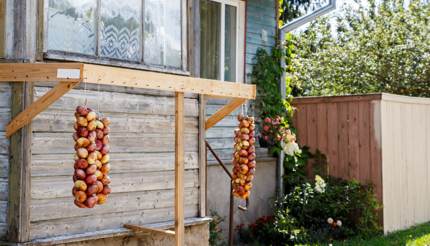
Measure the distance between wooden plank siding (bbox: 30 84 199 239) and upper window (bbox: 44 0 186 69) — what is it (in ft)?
1.09

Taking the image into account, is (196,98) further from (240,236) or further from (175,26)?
(240,236)

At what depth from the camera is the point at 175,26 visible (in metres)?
5.88

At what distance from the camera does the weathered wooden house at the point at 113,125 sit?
470cm

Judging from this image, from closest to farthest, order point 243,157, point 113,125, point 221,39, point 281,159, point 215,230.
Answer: point 113,125, point 243,157, point 215,230, point 221,39, point 281,159

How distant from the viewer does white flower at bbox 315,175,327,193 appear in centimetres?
888

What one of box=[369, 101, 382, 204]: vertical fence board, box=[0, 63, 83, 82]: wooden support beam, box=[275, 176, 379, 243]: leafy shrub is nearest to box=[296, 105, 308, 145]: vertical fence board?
box=[275, 176, 379, 243]: leafy shrub

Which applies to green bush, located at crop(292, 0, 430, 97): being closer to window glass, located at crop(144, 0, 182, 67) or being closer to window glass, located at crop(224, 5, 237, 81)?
window glass, located at crop(224, 5, 237, 81)

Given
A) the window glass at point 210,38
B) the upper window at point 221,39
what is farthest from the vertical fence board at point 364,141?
the window glass at point 210,38

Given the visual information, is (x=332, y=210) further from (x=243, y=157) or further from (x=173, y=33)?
(x=173, y=33)

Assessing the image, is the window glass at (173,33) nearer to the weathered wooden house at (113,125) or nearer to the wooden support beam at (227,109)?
the weathered wooden house at (113,125)

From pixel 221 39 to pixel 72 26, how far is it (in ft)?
11.9

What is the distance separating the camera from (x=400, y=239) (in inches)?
331

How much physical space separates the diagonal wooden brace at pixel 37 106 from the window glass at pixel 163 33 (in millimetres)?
→ 1325

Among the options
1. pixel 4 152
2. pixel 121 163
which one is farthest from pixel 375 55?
pixel 4 152
